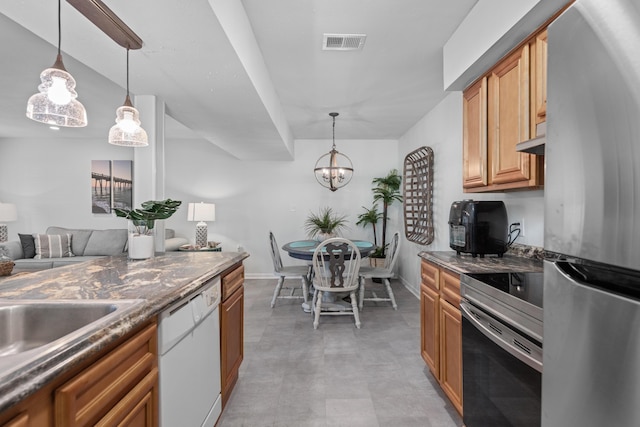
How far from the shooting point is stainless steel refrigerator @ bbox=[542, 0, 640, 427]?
0.63 m

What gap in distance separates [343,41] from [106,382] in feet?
Result: 8.14

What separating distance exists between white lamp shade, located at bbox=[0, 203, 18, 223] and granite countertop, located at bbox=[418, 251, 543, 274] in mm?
6114

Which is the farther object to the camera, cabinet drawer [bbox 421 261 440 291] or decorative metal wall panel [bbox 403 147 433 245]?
decorative metal wall panel [bbox 403 147 433 245]

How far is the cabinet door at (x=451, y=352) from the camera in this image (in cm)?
174

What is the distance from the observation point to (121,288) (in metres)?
1.29

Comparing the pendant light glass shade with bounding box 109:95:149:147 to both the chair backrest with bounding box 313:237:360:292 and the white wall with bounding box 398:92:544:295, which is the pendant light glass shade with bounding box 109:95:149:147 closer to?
the chair backrest with bounding box 313:237:360:292

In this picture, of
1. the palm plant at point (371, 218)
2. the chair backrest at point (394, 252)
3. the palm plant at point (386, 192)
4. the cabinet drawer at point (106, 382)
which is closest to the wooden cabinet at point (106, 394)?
the cabinet drawer at point (106, 382)

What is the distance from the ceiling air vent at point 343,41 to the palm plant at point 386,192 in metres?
3.04

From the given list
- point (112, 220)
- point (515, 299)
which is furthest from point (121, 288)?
point (112, 220)

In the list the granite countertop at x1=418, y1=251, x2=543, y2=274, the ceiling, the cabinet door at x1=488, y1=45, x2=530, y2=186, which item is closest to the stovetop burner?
the granite countertop at x1=418, y1=251, x2=543, y2=274

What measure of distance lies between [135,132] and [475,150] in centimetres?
224

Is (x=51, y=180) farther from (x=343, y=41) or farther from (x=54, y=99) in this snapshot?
(x=343, y=41)

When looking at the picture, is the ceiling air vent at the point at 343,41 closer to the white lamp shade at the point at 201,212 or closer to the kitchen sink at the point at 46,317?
the kitchen sink at the point at 46,317

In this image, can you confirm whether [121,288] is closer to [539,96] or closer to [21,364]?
[21,364]
